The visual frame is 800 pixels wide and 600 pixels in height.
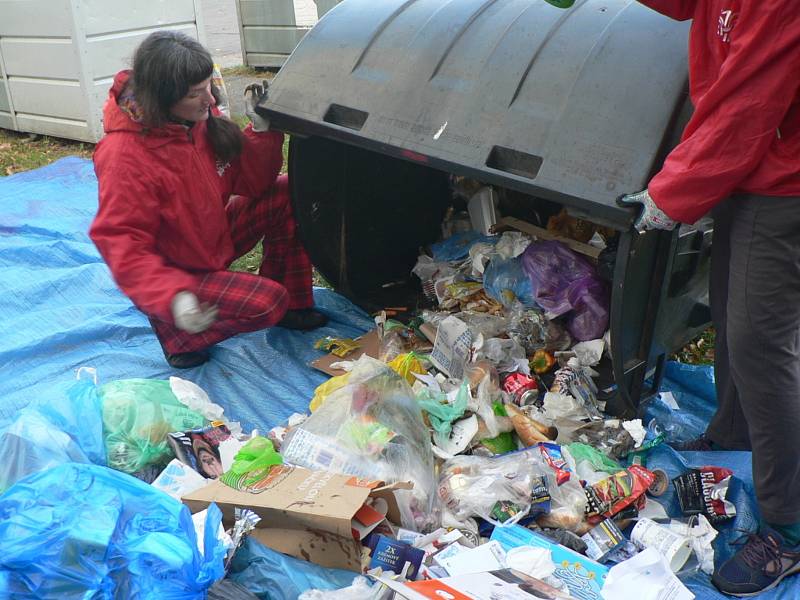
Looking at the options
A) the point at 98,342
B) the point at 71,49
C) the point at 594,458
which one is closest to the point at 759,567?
the point at 594,458

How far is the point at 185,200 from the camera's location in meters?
2.87

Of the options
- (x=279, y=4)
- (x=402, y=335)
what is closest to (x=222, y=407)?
(x=402, y=335)

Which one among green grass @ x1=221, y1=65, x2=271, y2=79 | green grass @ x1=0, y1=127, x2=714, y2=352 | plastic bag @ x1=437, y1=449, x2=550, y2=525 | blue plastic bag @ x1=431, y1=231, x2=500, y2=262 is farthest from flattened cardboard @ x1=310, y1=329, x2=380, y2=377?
green grass @ x1=221, y1=65, x2=271, y2=79

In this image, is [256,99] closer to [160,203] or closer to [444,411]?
[160,203]

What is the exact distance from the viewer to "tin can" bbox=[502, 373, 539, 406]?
2.73 meters

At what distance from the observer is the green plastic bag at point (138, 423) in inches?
96.5

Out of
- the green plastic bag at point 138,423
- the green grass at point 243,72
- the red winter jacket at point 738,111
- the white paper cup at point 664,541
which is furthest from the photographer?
the green grass at point 243,72

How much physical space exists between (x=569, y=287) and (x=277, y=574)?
1.47m

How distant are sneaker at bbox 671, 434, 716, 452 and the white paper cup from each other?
0.46 metres

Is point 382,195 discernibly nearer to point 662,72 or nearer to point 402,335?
point 402,335

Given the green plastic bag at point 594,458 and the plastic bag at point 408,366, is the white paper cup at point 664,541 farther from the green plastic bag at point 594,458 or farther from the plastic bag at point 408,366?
the plastic bag at point 408,366

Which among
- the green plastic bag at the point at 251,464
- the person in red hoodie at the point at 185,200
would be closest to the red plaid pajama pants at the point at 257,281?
the person in red hoodie at the point at 185,200

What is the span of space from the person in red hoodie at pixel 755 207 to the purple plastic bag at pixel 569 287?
2.10ft

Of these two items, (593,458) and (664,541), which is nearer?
(664,541)
